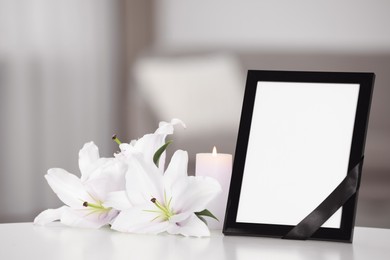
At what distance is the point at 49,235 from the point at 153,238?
0.15m

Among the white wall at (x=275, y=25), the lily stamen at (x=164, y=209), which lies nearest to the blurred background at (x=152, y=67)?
the white wall at (x=275, y=25)

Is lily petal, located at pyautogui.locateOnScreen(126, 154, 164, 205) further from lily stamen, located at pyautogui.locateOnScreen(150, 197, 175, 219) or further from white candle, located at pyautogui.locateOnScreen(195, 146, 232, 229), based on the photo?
white candle, located at pyautogui.locateOnScreen(195, 146, 232, 229)

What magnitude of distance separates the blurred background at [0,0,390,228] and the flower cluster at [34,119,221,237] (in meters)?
2.63

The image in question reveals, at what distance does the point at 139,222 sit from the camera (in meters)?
0.92

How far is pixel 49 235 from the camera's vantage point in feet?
3.09

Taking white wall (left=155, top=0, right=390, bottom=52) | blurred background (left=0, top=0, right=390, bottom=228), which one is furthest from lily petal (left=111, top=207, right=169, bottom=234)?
white wall (left=155, top=0, right=390, bottom=52)

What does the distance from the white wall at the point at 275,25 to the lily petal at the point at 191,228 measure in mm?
2825

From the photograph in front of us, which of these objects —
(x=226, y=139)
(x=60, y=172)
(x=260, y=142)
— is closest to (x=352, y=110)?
(x=260, y=142)

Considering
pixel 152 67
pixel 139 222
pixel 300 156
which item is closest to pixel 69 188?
pixel 139 222

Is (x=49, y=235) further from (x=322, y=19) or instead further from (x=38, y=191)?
(x=322, y=19)

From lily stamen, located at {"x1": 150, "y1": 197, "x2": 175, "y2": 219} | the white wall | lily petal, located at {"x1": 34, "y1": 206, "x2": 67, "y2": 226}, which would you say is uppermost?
the white wall

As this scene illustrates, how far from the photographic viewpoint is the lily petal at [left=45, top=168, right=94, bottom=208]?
0.99 metres

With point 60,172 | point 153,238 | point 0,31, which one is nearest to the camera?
point 153,238

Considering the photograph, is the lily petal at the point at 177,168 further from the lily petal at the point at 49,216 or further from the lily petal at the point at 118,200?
the lily petal at the point at 49,216
